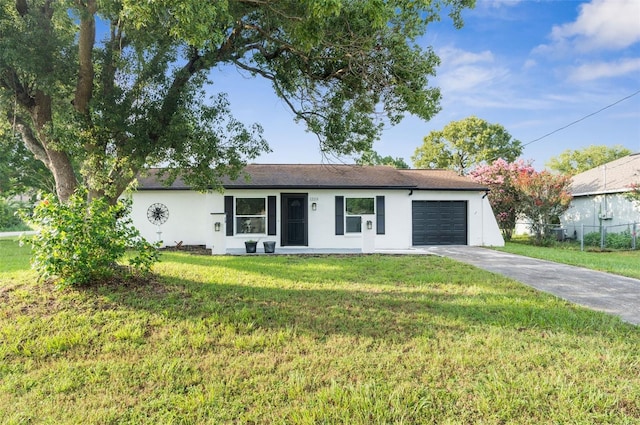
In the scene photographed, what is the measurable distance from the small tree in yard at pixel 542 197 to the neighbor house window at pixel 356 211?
27.4 ft

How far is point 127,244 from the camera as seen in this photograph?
6098mm

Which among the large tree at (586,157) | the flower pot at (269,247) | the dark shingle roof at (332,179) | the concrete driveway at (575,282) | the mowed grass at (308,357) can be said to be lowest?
the mowed grass at (308,357)

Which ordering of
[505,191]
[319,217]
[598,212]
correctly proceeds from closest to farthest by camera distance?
[319,217], [505,191], [598,212]

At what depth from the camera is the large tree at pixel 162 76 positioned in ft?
19.8

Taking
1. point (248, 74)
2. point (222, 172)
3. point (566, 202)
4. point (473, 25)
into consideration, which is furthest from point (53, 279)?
point (566, 202)

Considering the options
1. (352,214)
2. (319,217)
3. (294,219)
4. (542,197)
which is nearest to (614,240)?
(542,197)

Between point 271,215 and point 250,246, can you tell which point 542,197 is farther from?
point 250,246

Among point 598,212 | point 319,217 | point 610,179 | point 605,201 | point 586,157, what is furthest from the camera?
point 586,157

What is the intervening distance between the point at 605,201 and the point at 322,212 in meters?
16.0

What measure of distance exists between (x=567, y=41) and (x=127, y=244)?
2036 centimetres

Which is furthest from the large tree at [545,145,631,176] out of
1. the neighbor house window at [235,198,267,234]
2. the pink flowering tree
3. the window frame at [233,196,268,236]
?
the neighbor house window at [235,198,267,234]

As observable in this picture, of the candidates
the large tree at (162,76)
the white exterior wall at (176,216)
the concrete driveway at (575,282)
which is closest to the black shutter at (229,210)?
the white exterior wall at (176,216)

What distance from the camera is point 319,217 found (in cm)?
1384

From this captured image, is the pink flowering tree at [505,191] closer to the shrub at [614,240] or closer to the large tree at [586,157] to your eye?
the shrub at [614,240]
